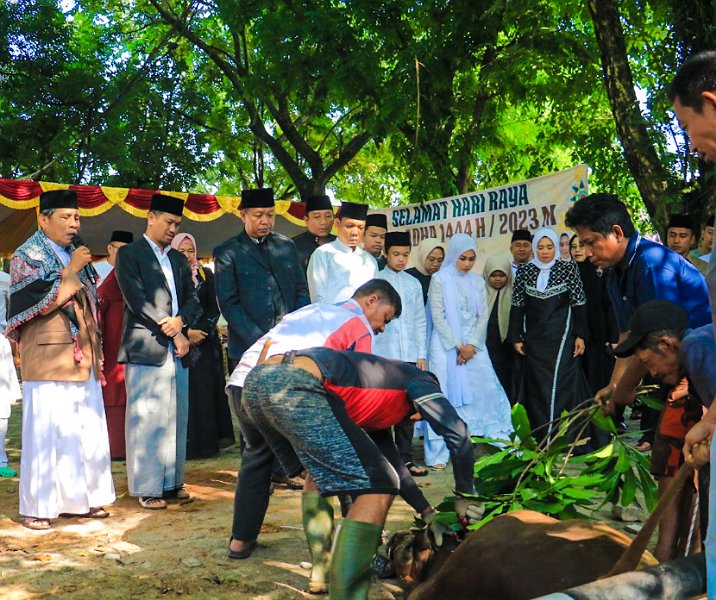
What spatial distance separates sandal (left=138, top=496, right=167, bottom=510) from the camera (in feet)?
20.9

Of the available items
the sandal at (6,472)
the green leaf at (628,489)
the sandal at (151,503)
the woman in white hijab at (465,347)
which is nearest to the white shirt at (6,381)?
the sandal at (6,472)

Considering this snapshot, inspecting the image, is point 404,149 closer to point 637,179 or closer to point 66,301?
point 637,179

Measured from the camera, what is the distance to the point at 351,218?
7551 millimetres

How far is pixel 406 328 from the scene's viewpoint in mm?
8086

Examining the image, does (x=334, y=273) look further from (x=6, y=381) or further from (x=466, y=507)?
(x=466, y=507)

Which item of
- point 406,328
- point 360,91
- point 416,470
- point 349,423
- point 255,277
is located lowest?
point 416,470

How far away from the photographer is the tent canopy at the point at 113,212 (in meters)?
12.3

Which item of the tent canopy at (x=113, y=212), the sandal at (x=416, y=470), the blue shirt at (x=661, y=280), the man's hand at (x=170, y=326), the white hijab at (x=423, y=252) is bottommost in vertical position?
the sandal at (x=416, y=470)

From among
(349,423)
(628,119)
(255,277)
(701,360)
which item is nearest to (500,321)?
(628,119)

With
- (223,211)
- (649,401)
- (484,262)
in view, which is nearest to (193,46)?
(223,211)

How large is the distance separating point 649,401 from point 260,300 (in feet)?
10.4

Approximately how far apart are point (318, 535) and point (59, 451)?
7.29ft

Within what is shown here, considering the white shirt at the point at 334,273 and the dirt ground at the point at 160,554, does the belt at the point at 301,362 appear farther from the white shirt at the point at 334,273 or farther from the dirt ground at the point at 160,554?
the white shirt at the point at 334,273

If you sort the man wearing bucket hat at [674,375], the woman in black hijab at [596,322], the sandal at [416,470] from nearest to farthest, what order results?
the man wearing bucket hat at [674,375] < the sandal at [416,470] < the woman in black hijab at [596,322]
